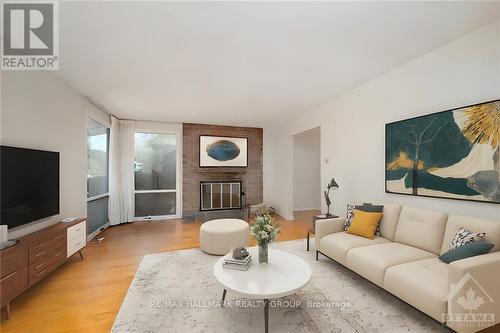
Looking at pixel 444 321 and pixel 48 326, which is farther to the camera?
pixel 48 326

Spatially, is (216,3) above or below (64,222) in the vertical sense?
above

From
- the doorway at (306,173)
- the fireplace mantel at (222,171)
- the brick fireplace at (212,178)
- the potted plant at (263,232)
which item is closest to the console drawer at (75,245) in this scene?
the potted plant at (263,232)

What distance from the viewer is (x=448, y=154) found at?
2293mm

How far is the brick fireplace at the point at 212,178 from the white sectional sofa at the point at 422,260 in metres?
3.59

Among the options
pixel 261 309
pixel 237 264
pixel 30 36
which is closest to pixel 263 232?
→ pixel 237 264

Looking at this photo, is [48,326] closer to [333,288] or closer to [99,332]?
[99,332]

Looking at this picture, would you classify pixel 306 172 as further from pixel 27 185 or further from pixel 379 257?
pixel 27 185

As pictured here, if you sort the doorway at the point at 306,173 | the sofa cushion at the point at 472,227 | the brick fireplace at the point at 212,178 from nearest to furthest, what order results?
the sofa cushion at the point at 472,227, the brick fireplace at the point at 212,178, the doorway at the point at 306,173

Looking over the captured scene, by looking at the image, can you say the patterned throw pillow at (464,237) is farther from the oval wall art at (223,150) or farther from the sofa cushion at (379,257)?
the oval wall art at (223,150)

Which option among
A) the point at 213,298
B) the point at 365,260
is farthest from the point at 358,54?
the point at 213,298

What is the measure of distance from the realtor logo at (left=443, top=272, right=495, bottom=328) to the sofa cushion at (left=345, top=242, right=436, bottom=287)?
0.53 meters

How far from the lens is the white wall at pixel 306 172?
22.9ft

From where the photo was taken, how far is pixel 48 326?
6.12ft

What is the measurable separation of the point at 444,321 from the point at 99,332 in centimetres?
273
